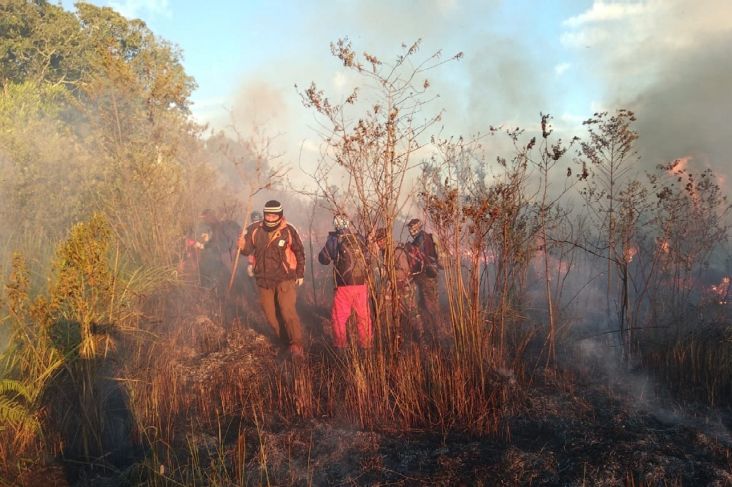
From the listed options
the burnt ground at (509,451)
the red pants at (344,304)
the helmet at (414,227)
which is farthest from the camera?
the helmet at (414,227)

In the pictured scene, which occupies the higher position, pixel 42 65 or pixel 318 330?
pixel 42 65

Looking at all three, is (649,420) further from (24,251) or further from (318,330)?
(24,251)

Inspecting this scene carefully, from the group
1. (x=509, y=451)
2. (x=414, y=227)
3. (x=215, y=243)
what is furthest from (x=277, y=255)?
(x=215, y=243)

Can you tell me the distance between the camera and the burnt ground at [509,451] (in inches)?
124

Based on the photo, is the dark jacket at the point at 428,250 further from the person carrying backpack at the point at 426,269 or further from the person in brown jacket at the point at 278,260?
the person in brown jacket at the point at 278,260

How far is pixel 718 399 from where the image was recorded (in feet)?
14.5

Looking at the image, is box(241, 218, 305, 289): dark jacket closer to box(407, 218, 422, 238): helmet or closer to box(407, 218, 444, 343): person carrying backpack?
box(407, 218, 444, 343): person carrying backpack

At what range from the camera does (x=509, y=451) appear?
131 inches

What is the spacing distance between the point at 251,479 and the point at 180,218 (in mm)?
5614

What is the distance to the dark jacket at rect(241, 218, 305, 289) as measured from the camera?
6016 millimetres

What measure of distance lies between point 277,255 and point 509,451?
137 inches

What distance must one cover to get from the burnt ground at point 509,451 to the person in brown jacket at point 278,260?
6.67 ft

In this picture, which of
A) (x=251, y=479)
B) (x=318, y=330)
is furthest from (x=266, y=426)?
(x=318, y=330)

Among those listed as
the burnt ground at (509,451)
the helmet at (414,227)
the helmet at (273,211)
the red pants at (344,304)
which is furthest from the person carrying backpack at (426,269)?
the burnt ground at (509,451)
